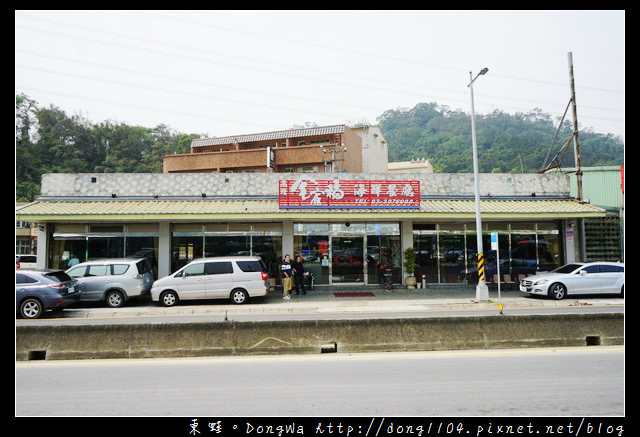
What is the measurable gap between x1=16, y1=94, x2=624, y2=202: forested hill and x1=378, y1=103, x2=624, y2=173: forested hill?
5.8 inches

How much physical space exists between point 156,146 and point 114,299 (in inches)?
2503

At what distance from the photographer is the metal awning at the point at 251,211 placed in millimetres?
18750

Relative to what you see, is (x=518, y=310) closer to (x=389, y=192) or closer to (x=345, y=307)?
(x=345, y=307)

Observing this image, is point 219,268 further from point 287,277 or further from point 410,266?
point 410,266

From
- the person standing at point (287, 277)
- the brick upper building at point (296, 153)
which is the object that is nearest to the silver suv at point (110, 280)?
the person standing at point (287, 277)

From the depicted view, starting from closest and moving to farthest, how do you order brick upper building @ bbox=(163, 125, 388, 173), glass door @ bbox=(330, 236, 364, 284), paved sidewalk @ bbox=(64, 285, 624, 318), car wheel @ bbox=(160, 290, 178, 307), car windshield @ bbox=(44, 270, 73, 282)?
car windshield @ bbox=(44, 270, 73, 282), paved sidewalk @ bbox=(64, 285, 624, 318), car wheel @ bbox=(160, 290, 178, 307), glass door @ bbox=(330, 236, 364, 284), brick upper building @ bbox=(163, 125, 388, 173)

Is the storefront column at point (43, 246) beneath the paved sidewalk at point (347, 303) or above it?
above

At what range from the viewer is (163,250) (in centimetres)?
2061

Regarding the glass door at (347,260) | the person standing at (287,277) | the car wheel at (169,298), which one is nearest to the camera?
the car wheel at (169,298)

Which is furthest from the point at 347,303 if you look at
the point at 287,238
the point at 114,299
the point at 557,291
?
the point at 114,299

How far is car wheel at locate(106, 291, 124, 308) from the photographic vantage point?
674 inches

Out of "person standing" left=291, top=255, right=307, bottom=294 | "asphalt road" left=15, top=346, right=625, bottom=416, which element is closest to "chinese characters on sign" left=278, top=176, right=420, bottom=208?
"person standing" left=291, top=255, right=307, bottom=294

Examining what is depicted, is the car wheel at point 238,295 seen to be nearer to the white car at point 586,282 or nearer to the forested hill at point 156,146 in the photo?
the white car at point 586,282

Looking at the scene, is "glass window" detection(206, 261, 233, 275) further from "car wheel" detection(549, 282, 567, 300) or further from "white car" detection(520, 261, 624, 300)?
"car wheel" detection(549, 282, 567, 300)
